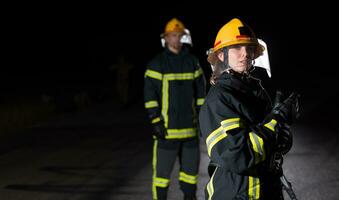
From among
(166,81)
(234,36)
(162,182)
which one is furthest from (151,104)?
(234,36)

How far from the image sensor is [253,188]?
2680 millimetres

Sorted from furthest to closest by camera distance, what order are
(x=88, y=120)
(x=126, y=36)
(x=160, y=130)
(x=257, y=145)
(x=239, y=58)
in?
(x=126, y=36) → (x=88, y=120) → (x=160, y=130) → (x=239, y=58) → (x=257, y=145)

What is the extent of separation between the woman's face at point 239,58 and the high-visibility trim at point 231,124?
1.10 ft

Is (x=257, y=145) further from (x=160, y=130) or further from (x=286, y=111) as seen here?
(x=160, y=130)

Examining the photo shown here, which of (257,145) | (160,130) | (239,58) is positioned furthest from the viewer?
(160,130)

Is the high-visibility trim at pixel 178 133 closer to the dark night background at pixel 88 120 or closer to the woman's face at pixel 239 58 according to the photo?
the dark night background at pixel 88 120

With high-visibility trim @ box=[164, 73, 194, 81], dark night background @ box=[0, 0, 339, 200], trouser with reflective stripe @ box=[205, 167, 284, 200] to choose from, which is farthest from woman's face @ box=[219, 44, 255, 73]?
dark night background @ box=[0, 0, 339, 200]

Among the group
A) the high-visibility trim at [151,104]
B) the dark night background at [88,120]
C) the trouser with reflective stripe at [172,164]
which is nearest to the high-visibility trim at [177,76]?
the high-visibility trim at [151,104]

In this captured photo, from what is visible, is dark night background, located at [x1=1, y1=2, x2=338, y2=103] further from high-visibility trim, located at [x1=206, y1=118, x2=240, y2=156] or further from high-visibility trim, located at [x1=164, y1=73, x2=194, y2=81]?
high-visibility trim, located at [x1=206, y1=118, x2=240, y2=156]

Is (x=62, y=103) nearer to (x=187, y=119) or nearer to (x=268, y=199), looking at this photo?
(x=187, y=119)

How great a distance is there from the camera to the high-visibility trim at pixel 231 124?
8.38ft

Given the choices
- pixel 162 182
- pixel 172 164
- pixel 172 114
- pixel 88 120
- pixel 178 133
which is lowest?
pixel 88 120

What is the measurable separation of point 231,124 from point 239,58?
437mm

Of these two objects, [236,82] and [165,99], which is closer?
[236,82]
